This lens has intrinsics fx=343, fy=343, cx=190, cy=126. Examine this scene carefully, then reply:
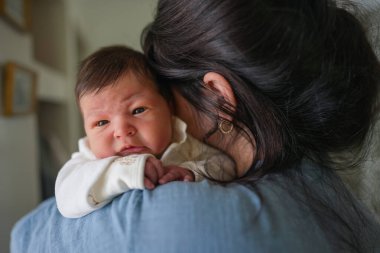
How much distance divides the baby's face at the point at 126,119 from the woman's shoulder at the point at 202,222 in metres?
0.18

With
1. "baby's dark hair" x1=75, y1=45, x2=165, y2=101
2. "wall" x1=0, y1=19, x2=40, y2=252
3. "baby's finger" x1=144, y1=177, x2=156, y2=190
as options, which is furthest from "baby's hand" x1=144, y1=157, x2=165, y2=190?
"wall" x1=0, y1=19, x2=40, y2=252

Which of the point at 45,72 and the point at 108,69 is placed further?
the point at 45,72

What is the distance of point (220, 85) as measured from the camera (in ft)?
2.15

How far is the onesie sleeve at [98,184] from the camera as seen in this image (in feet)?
1.93

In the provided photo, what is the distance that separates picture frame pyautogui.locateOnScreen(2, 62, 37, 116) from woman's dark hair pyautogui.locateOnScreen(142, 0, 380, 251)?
1353mm

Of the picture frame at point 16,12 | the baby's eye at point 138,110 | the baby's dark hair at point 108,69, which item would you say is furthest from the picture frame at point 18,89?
the baby's eye at point 138,110

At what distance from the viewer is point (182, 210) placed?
0.52 m

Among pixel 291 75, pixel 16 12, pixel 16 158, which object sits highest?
pixel 16 12

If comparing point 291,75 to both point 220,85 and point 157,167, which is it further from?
point 157,167

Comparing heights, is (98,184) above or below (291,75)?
below

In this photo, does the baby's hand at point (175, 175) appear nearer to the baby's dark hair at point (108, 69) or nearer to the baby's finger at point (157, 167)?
the baby's finger at point (157, 167)

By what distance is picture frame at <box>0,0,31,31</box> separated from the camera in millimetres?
1683

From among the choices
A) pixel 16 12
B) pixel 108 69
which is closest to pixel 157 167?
pixel 108 69

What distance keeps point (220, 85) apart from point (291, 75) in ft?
0.43
